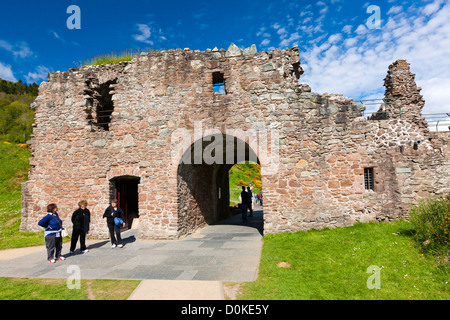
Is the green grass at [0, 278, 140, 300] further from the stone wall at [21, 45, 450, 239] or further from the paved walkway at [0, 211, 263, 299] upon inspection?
the stone wall at [21, 45, 450, 239]

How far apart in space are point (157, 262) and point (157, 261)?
102 mm

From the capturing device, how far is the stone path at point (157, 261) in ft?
18.7

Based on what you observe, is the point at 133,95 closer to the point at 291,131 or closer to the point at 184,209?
the point at 184,209

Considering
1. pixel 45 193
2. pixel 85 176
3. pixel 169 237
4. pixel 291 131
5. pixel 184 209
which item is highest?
pixel 291 131

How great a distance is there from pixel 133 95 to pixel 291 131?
6.34 meters

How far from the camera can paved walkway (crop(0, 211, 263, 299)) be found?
5438 millimetres

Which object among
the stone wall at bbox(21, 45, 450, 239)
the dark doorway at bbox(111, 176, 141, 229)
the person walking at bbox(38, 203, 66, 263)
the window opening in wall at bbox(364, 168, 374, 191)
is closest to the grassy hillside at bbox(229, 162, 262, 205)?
the dark doorway at bbox(111, 176, 141, 229)

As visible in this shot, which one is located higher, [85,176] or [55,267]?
[85,176]

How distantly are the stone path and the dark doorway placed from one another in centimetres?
197

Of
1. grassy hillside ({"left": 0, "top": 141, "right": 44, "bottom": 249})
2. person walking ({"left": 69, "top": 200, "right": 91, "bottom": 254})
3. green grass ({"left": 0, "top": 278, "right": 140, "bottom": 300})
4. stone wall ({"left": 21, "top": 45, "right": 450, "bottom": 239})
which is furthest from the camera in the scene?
grassy hillside ({"left": 0, "top": 141, "right": 44, "bottom": 249})

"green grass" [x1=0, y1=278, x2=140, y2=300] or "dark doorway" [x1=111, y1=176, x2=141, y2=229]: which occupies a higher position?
"dark doorway" [x1=111, y1=176, x2=141, y2=229]

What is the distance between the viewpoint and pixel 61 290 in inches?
194

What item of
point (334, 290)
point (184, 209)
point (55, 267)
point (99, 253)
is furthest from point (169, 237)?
point (334, 290)
